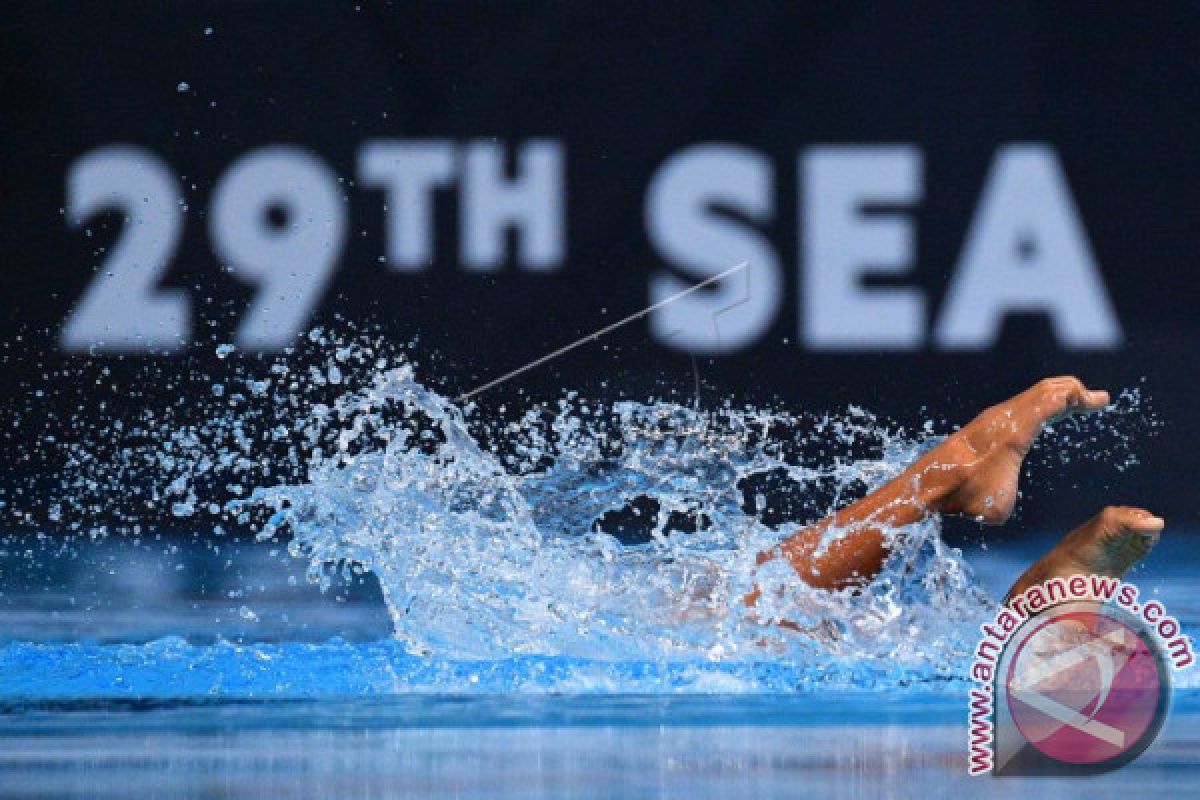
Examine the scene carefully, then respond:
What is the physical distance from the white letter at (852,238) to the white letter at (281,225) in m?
0.97

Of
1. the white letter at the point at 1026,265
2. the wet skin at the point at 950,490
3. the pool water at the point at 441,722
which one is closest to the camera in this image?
the pool water at the point at 441,722

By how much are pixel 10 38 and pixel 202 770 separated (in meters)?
2.74

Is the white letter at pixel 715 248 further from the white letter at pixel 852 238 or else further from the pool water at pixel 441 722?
the pool water at pixel 441 722

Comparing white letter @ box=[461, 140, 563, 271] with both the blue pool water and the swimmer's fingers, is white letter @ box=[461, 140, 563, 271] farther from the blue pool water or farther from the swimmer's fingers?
the swimmer's fingers

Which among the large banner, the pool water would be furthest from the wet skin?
the large banner

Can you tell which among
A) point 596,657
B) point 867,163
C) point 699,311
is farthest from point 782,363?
point 596,657

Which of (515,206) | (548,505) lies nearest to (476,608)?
(548,505)

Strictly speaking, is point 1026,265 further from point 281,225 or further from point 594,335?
point 281,225

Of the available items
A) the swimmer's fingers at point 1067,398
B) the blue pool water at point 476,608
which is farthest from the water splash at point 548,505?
the swimmer's fingers at point 1067,398

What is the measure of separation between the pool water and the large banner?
67cm

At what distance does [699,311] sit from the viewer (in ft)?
12.7

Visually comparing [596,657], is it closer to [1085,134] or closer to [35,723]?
[35,723]

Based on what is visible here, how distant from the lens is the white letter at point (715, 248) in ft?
12.7

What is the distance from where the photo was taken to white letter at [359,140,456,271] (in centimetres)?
390
